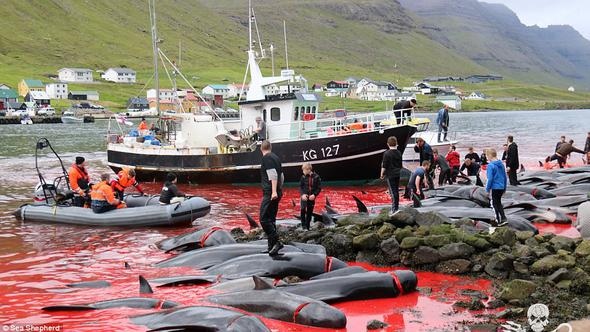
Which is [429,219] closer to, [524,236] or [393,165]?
[393,165]

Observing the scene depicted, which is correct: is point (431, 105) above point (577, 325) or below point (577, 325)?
above

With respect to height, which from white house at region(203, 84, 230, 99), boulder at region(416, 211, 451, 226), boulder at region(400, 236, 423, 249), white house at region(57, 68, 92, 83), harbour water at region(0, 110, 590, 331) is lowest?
harbour water at region(0, 110, 590, 331)

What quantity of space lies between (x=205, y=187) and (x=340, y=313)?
2077cm

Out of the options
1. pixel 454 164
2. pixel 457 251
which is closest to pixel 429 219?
pixel 457 251

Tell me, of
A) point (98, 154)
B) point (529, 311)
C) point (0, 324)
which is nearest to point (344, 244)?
point (529, 311)

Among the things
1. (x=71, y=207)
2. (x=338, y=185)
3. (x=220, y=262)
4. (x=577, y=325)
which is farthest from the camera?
(x=338, y=185)

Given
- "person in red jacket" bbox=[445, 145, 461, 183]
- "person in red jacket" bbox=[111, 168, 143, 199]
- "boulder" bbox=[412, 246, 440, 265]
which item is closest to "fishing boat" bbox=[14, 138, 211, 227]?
"person in red jacket" bbox=[111, 168, 143, 199]

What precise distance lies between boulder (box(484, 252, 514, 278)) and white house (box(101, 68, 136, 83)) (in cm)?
16917

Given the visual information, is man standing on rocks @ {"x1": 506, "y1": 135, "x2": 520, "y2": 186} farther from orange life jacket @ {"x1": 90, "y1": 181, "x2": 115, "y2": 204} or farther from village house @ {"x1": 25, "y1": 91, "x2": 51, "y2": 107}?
village house @ {"x1": 25, "y1": 91, "x2": 51, "y2": 107}

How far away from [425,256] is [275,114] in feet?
57.2

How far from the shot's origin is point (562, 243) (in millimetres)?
12359

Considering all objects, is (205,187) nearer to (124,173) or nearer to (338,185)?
(338,185)

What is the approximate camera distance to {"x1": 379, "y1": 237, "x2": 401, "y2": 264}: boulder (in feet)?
43.3

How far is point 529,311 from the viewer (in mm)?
9461
